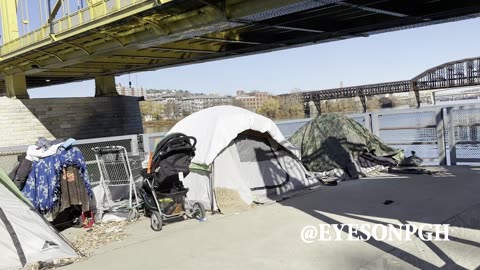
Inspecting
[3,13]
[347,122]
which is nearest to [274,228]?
[347,122]

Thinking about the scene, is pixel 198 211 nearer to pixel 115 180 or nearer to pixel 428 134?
pixel 115 180

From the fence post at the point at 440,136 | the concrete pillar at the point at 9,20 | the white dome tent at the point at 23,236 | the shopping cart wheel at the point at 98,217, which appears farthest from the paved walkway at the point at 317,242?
the concrete pillar at the point at 9,20

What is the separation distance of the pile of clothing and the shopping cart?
39 centimetres

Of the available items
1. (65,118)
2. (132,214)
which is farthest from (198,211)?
(65,118)

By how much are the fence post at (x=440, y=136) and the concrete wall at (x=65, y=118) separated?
32100mm

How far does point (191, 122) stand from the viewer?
9578mm

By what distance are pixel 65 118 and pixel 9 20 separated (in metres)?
8.64

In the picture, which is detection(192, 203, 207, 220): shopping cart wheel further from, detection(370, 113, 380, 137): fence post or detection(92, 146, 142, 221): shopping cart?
detection(370, 113, 380, 137): fence post

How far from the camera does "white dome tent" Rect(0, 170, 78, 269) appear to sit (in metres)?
5.12

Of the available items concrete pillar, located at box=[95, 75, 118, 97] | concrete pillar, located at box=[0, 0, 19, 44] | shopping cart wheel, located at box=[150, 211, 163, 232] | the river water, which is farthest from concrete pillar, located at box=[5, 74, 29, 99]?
shopping cart wheel, located at box=[150, 211, 163, 232]

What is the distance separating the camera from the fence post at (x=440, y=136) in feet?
38.7

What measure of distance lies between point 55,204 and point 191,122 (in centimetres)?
304

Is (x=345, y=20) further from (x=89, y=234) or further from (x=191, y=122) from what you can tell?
(x=89, y=234)

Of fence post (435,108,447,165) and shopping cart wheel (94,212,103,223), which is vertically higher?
fence post (435,108,447,165)
